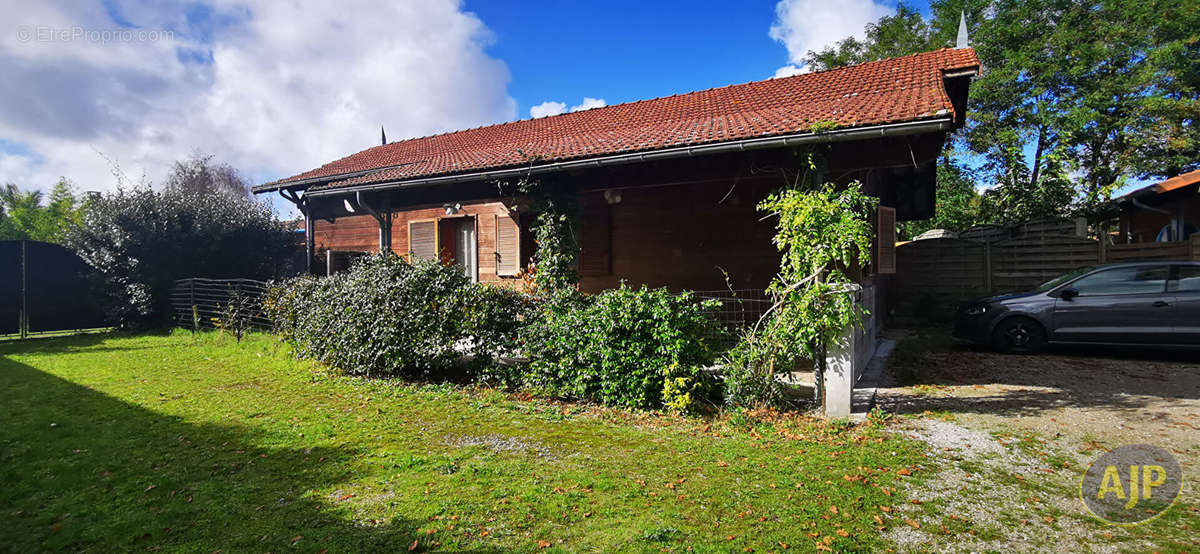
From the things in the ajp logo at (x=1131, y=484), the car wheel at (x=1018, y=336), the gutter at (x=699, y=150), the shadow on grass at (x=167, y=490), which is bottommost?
the ajp logo at (x=1131, y=484)

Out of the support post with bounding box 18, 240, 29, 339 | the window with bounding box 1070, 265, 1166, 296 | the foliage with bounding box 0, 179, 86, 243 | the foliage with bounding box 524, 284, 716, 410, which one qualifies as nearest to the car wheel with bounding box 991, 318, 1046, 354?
the window with bounding box 1070, 265, 1166, 296

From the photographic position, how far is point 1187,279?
7.08m

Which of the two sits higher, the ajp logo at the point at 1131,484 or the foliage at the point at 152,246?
the foliage at the point at 152,246

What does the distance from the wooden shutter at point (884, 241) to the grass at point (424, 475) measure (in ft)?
12.7

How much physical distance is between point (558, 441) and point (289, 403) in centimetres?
326

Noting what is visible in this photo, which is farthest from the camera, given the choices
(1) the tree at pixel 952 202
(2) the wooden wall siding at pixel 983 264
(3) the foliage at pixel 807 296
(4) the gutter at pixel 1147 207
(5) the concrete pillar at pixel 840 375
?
(1) the tree at pixel 952 202

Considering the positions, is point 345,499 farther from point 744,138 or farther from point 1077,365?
point 1077,365

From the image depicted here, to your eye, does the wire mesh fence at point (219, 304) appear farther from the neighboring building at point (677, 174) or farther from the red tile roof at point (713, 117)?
the red tile roof at point (713, 117)

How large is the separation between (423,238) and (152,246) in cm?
624

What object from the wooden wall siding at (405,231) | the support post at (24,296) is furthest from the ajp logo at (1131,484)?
the support post at (24,296)

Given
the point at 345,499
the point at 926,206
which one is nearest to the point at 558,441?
the point at 345,499

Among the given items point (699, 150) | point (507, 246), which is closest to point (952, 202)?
point (507, 246)

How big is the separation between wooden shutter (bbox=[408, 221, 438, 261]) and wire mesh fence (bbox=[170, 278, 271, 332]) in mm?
3148

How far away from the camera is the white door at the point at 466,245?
11.8 metres
